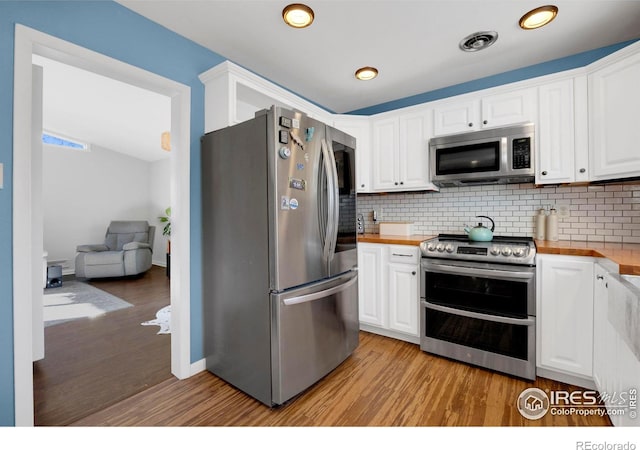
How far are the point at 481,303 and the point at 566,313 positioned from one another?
0.49 metres

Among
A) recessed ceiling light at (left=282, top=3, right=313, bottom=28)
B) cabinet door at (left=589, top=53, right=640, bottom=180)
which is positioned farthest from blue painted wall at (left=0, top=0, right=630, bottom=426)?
recessed ceiling light at (left=282, top=3, right=313, bottom=28)

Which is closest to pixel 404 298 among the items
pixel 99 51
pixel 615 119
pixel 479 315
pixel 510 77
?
pixel 479 315

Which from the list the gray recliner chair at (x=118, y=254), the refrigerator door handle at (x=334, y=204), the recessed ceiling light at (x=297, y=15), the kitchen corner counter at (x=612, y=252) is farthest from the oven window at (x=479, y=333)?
the gray recliner chair at (x=118, y=254)

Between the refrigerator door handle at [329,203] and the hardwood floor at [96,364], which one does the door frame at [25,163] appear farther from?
the refrigerator door handle at [329,203]

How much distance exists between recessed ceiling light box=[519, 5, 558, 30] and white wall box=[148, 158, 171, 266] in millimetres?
6886

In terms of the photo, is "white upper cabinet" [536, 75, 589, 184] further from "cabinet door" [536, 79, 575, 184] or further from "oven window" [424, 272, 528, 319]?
"oven window" [424, 272, 528, 319]

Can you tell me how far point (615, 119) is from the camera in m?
1.89

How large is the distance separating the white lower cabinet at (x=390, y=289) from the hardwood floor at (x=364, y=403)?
45 centimetres

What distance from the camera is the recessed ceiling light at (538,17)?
1.75 meters

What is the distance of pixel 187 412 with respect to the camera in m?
1.69

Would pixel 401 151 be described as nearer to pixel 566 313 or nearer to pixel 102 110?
pixel 566 313

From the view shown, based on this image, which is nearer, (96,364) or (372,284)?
(96,364)
